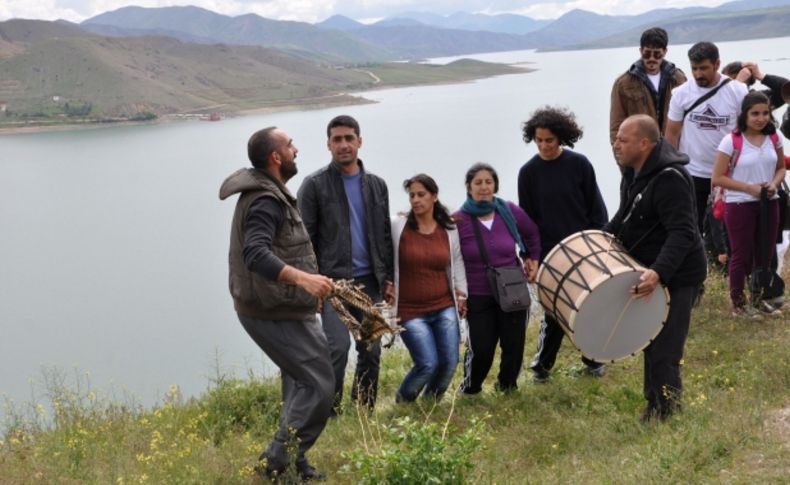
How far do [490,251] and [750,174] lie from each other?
85.4 inches

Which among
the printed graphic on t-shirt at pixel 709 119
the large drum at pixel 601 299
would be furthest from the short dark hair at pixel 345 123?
the printed graphic on t-shirt at pixel 709 119

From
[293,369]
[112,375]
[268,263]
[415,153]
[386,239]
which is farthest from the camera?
[415,153]

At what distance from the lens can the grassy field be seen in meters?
3.40

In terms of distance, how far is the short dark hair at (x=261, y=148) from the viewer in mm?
3713

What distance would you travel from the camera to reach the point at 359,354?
16.8 ft

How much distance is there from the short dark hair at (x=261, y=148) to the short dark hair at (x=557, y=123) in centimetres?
201

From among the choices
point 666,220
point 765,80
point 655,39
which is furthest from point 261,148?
point 765,80

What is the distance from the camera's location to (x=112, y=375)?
15.8m

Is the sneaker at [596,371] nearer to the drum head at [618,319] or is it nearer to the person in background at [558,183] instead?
the person in background at [558,183]

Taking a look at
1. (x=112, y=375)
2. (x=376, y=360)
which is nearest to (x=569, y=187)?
(x=376, y=360)

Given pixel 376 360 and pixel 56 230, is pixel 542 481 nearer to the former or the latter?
pixel 376 360

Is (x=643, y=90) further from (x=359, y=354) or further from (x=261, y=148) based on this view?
(x=261, y=148)

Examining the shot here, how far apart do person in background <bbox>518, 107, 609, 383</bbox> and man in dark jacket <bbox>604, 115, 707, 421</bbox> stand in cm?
69

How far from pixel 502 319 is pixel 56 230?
31004mm
